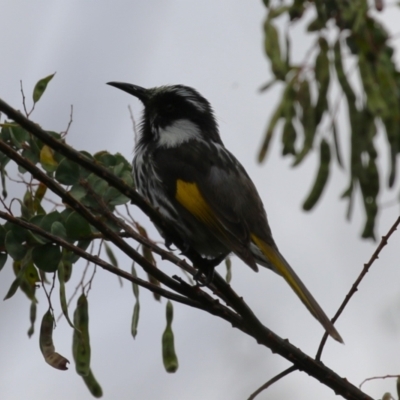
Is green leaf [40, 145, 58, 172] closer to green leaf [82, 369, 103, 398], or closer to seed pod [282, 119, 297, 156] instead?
green leaf [82, 369, 103, 398]

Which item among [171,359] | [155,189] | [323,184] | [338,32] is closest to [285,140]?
[323,184]

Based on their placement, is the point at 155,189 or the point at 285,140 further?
the point at 155,189

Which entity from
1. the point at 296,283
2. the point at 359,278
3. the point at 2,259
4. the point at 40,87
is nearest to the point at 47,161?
the point at 40,87

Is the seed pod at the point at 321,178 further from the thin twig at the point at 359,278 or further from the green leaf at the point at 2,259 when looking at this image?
the green leaf at the point at 2,259

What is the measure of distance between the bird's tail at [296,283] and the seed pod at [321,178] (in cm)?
121

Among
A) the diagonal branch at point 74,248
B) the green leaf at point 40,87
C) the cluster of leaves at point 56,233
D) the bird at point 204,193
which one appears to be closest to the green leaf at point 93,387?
the cluster of leaves at point 56,233

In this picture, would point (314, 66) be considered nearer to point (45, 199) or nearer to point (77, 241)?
point (77, 241)

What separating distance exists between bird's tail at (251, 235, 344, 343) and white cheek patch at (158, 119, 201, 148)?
96cm

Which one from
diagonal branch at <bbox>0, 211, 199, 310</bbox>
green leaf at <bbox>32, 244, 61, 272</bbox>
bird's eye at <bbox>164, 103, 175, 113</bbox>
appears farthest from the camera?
bird's eye at <bbox>164, 103, 175, 113</bbox>

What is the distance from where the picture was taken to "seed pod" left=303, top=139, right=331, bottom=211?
237 centimetres

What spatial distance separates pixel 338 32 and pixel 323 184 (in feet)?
1.54

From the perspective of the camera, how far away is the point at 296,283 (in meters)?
4.04

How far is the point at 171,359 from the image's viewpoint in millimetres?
3852

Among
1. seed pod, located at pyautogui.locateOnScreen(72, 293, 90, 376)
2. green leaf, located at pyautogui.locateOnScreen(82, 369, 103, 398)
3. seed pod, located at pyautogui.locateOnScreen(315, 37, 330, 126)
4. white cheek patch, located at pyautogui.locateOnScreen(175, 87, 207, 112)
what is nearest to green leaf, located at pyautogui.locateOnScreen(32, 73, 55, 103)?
seed pod, located at pyautogui.locateOnScreen(72, 293, 90, 376)
